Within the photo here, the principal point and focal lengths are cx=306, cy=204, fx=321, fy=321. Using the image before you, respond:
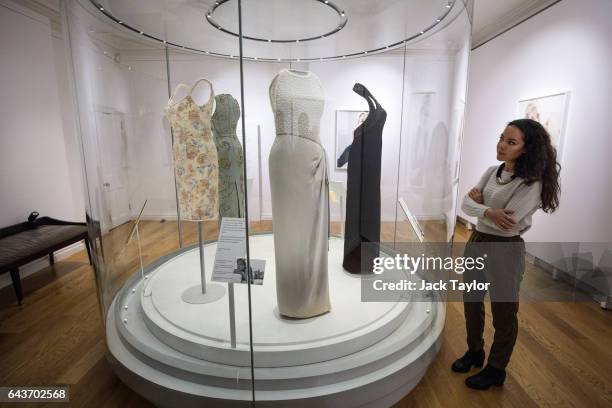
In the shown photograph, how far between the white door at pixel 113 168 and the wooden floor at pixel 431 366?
0.13 meters

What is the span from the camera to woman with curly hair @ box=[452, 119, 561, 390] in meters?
1.64

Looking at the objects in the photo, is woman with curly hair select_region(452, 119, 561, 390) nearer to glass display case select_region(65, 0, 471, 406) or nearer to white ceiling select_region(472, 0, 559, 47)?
glass display case select_region(65, 0, 471, 406)

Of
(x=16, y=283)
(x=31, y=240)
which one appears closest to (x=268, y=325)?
(x=16, y=283)

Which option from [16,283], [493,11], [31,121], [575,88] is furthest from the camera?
[493,11]

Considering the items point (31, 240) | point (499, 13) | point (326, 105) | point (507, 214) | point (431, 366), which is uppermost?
point (499, 13)

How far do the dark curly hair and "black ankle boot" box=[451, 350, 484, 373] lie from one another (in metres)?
1.02

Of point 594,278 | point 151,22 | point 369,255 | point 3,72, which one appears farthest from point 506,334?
point 3,72

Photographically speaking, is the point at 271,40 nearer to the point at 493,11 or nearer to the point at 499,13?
the point at 493,11

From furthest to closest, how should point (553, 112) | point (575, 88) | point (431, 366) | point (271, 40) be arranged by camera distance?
point (553, 112) → point (575, 88) → point (431, 366) → point (271, 40)

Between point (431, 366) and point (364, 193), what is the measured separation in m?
1.22

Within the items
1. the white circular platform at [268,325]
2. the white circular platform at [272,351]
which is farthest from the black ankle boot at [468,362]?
the white circular platform at [268,325]

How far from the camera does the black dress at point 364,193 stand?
2178mm

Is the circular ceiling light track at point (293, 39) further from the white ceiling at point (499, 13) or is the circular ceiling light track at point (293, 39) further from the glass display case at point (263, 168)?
the white ceiling at point (499, 13)

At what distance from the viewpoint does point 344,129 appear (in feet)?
6.73
